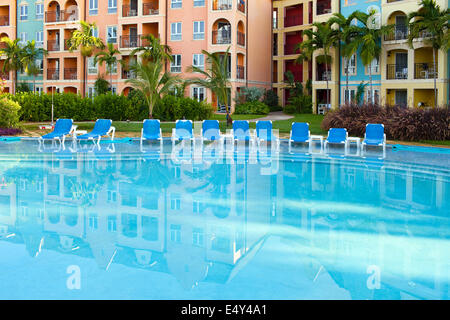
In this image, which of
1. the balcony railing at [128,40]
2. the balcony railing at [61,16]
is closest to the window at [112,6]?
the balcony railing at [128,40]

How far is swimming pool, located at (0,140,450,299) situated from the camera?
14.1ft

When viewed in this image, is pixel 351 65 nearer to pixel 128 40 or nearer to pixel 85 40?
pixel 128 40

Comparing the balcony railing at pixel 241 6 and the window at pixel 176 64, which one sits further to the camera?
the window at pixel 176 64

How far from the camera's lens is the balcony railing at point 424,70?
1249 inches

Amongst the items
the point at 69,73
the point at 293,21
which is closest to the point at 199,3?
the point at 293,21

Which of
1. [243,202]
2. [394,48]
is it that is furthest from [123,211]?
[394,48]

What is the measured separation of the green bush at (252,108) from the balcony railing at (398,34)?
356 inches

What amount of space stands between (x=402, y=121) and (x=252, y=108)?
56.9 ft

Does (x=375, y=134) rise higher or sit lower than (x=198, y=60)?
lower

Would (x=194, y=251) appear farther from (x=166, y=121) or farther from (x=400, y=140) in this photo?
(x=166, y=121)

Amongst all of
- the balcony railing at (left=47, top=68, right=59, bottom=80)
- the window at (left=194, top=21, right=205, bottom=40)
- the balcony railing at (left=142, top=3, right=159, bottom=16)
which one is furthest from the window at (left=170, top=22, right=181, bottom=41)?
the balcony railing at (left=47, top=68, right=59, bottom=80)

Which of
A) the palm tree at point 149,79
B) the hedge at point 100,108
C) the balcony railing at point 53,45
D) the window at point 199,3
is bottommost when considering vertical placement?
the hedge at point 100,108

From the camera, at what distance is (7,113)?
2122cm

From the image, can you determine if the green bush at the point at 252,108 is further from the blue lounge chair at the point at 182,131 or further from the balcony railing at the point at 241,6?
the blue lounge chair at the point at 182,131
